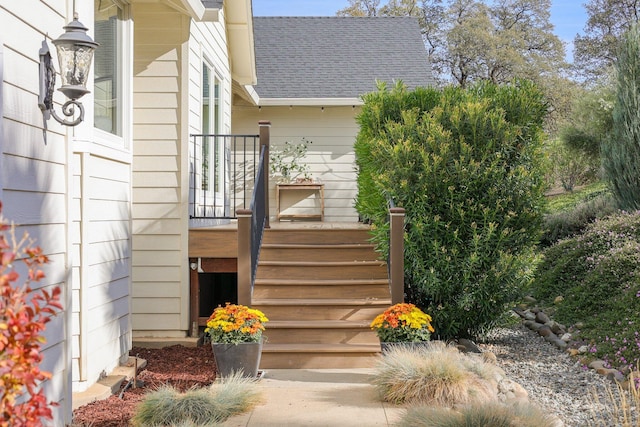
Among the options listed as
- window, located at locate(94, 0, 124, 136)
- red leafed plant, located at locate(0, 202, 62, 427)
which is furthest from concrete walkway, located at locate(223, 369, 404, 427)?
red leafed plant, located at locate(0, 202, 62, 427)

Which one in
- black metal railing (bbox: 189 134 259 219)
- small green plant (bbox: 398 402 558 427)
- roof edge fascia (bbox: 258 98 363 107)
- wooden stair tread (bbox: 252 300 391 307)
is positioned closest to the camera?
small green plant (bbox: 398 402 558 427)

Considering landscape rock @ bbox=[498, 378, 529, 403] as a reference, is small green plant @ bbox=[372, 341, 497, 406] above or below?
above

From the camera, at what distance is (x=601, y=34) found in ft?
88.8

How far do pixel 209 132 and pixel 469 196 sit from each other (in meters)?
3.68

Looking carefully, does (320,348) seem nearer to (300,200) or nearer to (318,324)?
(318,324)

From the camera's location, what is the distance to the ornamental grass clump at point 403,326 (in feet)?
19.5

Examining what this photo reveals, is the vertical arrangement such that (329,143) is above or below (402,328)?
above

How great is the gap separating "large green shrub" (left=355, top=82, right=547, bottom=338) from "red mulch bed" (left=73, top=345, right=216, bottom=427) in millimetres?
2194

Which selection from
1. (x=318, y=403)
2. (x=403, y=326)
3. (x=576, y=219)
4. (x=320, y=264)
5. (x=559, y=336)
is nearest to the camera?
(x=318, y=403)

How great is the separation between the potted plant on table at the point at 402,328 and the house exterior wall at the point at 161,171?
2.57 meters

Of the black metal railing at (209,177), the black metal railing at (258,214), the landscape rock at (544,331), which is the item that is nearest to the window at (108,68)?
the black metal railing at (209,177)

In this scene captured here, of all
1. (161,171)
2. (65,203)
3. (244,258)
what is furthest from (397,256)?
(65,203)

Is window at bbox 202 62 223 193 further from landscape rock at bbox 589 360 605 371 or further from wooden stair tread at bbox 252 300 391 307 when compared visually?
landscape rock at bbox 589 360 605 371

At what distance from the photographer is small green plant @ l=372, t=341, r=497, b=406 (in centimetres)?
486
